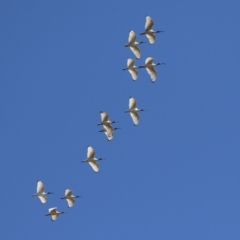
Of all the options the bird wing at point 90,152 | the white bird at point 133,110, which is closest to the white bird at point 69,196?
the bird wing at point 90,152

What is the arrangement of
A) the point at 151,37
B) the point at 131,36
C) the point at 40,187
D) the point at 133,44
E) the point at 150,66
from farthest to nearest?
the point at 150,66 → the point at 151,37 → the point at 133,44 → the point at 131,36 → the point at 40,187

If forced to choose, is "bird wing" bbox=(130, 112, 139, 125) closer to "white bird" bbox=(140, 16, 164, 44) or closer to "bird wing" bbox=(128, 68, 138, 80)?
"bird wing" bbox=(128, 68, 138, 80)

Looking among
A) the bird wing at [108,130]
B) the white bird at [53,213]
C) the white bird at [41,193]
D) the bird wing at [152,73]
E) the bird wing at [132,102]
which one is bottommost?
the white bird at [53,213]

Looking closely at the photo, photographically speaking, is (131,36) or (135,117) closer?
(131,36)

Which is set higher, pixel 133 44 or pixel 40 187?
pixel 133 44

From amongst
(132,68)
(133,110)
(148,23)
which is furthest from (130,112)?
(148,23)

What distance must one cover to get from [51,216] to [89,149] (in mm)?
4752

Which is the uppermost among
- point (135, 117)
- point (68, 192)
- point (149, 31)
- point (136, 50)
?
point (149, 31)

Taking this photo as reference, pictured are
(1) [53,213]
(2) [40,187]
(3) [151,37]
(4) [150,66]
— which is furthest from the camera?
(4) [150,66]

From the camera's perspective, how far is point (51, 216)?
216 feet

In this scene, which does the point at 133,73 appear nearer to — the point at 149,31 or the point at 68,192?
the point at 149,31

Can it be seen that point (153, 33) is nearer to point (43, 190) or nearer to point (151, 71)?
point (151, 71)

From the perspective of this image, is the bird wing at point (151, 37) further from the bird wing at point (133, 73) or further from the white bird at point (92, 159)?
the white bird at point (92, 159)

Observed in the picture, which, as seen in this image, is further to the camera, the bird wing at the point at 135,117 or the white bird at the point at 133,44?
the bird wing at the point at 135,117
